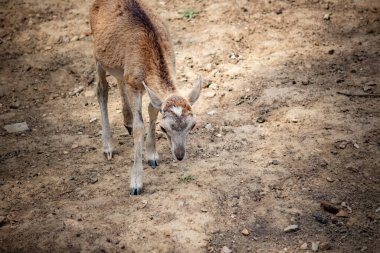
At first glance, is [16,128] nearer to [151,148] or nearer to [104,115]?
[104,115]

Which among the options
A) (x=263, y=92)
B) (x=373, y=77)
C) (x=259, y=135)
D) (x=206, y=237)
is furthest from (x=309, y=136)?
(x=206, y=237)

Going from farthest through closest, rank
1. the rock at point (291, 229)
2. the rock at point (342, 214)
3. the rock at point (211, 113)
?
1. the rock at point (211, 113)
2. the rock at point (342, 214)
3. the rock at point (291, 229)

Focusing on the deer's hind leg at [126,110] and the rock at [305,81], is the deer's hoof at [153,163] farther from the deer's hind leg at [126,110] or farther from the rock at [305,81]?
the rock at [305,81]

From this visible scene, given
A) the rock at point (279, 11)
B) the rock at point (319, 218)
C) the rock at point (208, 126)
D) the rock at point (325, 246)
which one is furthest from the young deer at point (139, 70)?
the rock at point (279, 11)

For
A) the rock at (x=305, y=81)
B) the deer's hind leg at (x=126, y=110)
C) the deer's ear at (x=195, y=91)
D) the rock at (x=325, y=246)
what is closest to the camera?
the rock at (x=325, y=246)

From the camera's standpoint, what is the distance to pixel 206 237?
529 cm

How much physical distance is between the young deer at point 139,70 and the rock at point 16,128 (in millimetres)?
1630

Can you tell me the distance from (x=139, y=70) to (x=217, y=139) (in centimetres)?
189

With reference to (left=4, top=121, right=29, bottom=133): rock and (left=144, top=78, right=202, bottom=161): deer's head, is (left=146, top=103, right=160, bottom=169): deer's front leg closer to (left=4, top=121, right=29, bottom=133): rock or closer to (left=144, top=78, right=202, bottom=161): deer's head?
(left=144, top=78, right=202, bottom=161): deer's head

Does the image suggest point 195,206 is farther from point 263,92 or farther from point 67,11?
point 67,11

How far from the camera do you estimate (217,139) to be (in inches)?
283

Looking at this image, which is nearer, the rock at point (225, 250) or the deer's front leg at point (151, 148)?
the rock at point (225, 250)

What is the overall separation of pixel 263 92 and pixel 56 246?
15.1ft

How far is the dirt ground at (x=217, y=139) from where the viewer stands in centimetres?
537
